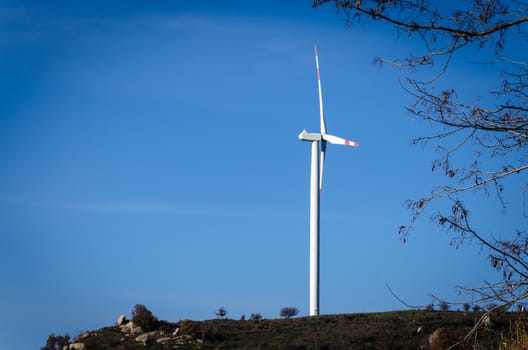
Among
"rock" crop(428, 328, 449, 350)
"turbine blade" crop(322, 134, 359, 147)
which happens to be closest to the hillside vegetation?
"rock" crop(428, 328, 449, 350)

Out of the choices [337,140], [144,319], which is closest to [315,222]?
[337,140]

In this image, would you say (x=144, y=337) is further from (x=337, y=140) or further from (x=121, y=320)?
(x=337, y=140)

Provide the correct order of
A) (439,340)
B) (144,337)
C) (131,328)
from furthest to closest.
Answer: (131,328)
(144,337)
(439,340)

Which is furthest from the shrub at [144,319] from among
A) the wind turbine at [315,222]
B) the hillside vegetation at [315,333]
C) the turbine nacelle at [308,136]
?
the turbine nacelle at [308,136]

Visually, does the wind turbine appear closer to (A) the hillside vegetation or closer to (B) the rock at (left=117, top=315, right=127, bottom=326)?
(A) the hillside vegetation

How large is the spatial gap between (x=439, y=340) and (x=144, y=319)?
15.3 meters

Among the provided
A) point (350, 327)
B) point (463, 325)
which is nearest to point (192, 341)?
point (350, 327)

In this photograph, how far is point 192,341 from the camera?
1257 inches

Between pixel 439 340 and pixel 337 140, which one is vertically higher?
pixel 337 140

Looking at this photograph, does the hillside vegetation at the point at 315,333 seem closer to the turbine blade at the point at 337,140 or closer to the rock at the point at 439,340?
the rock at the point at 439,340

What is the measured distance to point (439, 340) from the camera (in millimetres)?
28078

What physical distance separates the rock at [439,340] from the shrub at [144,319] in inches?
558

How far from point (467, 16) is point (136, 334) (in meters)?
28.3

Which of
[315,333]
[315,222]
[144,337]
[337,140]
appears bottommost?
[144,337]
